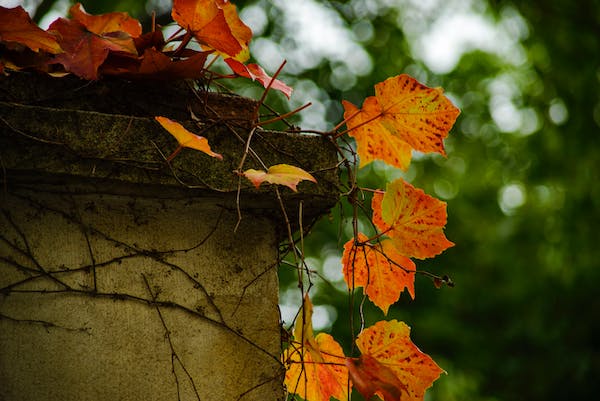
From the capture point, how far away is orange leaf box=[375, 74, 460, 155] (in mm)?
1104

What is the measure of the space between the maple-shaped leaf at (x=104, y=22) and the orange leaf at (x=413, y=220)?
558 mm

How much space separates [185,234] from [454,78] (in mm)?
7327

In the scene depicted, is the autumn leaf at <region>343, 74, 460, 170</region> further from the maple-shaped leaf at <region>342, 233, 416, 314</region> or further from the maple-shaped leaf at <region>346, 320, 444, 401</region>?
the maple-shaped leaf at <region>346, 320, 444, 401</region>

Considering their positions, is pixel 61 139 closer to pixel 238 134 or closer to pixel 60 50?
pixel 60 50

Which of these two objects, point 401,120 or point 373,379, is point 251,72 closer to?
point 401,120

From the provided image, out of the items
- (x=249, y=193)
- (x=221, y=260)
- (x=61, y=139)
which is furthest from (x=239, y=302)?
(x=61, y=139)

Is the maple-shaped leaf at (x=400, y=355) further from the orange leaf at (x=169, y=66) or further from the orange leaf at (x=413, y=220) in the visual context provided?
the orange leaf at (x=169, y=66)

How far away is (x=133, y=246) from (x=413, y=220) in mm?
491

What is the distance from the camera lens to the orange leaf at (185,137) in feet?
2.81

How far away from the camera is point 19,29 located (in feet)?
3.04

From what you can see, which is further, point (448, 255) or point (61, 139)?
point (448, 255)

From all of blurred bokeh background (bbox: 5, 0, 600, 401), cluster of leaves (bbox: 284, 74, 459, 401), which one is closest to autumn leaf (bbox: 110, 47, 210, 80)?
cluster of leaves (bbox: 284, 74, 459, 401)

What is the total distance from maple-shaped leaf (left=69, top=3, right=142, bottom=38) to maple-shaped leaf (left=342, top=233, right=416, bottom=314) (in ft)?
1.93

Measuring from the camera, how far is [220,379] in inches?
38.3
